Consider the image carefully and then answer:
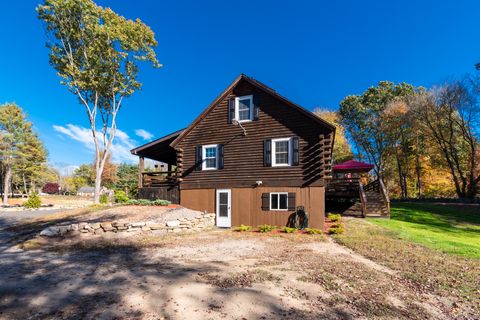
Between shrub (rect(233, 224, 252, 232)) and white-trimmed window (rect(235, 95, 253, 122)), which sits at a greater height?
white-trimmed window (rect(235, 95, 253, 122))

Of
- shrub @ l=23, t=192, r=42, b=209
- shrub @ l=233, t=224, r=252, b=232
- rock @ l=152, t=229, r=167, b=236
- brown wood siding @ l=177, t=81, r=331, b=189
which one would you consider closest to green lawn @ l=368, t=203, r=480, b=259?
brown wood siding @ l=177, t=81, r=331, b=189

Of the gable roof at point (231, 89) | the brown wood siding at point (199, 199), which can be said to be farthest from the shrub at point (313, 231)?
the brown wood siding at point (199, 199)

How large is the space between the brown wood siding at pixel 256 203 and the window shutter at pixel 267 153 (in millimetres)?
1418

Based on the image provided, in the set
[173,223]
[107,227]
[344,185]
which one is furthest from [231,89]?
[344,185]

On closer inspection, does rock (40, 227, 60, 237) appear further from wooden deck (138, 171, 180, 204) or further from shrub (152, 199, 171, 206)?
wooden deck (138, 171, 180, 204)

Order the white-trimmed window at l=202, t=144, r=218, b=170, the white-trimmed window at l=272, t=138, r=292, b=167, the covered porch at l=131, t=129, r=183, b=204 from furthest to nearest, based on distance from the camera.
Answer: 1. the covered porch at l=131, t=129, r=183, b=204
2. the white-trimmed window at l=202, t=144, r=218, b=170
3. the white-trimmed window at l=272, t=138, r=292, b=167

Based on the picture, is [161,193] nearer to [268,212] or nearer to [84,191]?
[268,212]

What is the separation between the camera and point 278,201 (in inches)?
569

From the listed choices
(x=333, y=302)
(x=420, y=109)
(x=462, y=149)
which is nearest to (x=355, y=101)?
(x=420, y=109)

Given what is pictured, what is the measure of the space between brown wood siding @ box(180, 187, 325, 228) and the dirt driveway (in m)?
4.77

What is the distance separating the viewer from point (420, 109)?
89.3 ft

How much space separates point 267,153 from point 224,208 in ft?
13.8

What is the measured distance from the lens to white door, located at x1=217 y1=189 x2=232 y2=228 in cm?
1545

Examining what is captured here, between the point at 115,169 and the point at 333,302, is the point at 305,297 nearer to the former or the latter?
the point at 333,302
